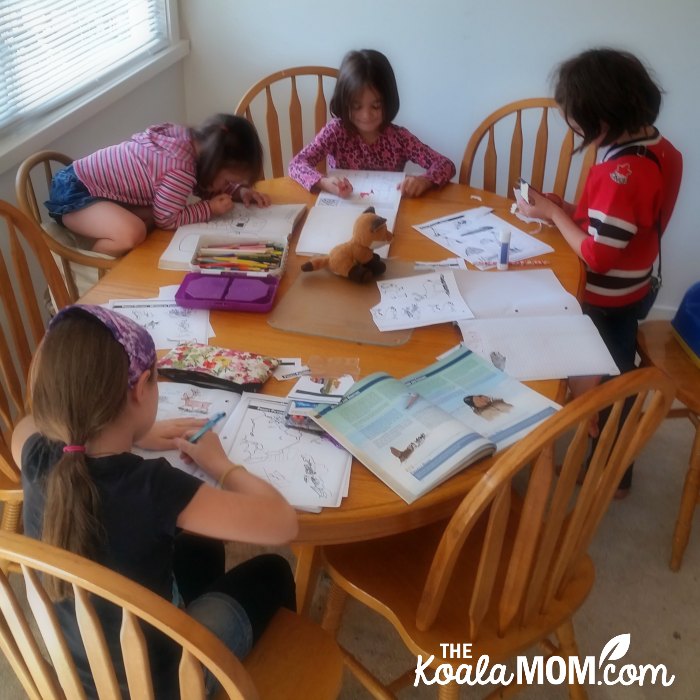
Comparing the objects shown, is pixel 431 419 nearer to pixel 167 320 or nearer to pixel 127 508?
pixel 127 508

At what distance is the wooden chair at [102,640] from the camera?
0.67 m

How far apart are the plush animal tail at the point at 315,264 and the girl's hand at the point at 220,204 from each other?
14.2 inches

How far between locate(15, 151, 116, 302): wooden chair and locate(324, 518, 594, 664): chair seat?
3.09ft

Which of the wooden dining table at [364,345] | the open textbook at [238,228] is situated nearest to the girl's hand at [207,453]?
the wooden dining table at [364,345]

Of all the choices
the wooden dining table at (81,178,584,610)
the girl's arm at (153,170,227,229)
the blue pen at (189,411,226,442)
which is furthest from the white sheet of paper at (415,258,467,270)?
the blue pen at (189,411,226,442)

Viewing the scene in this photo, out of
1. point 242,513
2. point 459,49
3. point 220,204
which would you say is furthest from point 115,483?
point 459,49

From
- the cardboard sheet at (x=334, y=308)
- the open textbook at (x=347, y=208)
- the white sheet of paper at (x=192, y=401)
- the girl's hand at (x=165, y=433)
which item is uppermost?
the open textbook at (x=347, y=208)

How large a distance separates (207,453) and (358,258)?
2.05 ft

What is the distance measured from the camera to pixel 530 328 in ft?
4.39

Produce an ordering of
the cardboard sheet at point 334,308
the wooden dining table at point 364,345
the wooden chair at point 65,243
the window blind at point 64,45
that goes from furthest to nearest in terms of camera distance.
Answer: the window blind at point 64,45, the wooden chair at point 65,243, the cardboard sheet at point 334,308, the wooden dining table at point 364,345

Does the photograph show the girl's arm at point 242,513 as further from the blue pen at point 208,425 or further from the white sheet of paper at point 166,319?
the white sheet of paper at point 166,319

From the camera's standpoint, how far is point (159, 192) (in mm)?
1677

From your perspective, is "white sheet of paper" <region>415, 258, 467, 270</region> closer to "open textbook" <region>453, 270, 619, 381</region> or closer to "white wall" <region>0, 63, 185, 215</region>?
"open textbook" <region>453, 270, 619, 381</region>

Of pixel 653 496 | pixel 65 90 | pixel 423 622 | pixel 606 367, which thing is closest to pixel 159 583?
pixel 423 622
